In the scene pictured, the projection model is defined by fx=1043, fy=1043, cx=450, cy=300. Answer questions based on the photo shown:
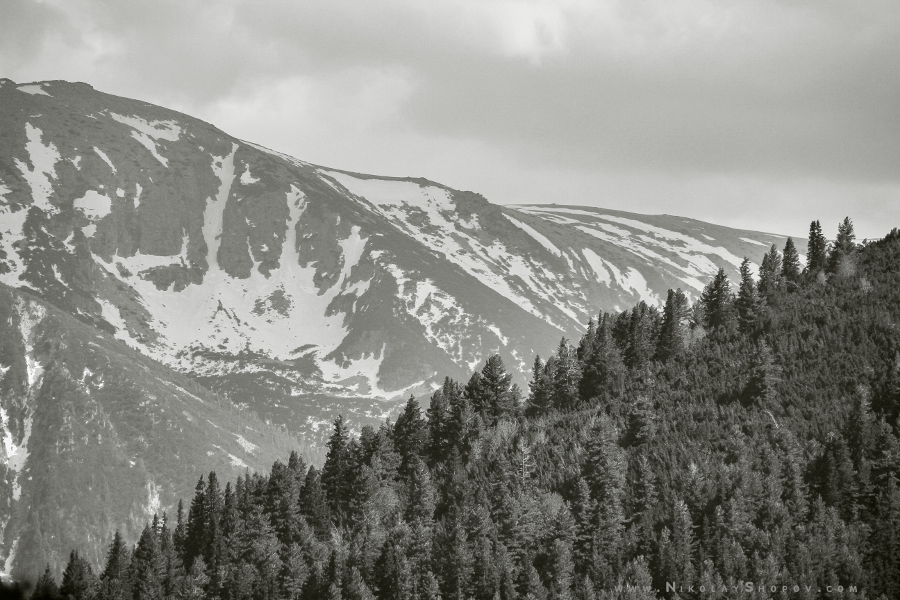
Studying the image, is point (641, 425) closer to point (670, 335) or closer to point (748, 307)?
point (670, 335)

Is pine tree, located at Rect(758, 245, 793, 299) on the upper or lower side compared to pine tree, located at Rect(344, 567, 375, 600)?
upper

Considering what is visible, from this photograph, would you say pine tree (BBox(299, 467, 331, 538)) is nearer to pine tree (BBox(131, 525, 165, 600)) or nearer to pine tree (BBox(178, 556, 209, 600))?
pine tree (BBox(178, 556, 209, 600))

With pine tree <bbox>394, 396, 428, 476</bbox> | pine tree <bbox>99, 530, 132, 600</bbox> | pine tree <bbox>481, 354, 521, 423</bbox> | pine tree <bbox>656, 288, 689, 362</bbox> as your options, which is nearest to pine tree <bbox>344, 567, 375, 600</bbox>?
pine tree <bbox>394, 396, 428, 476</bbox>


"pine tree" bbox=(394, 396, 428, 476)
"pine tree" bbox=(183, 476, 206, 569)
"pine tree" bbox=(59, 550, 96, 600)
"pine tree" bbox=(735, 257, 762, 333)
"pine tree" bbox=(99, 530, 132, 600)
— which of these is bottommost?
"pine tree" bbox=(59, 550, 96, 600)

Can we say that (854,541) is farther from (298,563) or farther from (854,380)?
(298,563)

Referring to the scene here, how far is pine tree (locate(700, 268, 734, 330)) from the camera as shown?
162875 mm

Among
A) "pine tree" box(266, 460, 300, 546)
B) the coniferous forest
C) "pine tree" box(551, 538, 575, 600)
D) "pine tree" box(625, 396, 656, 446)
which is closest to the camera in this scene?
"pine tree" box(551, 538, 575, 600)

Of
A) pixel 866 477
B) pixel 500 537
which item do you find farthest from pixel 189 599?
pixel 866 477

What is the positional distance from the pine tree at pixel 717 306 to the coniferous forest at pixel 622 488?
0.41 metres

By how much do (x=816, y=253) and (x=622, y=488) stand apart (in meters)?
80.9

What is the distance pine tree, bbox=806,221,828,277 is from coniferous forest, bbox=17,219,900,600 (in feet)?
32.2

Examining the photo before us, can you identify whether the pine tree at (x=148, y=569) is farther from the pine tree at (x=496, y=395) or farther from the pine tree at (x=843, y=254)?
the pine tree at (x=843, y=254)

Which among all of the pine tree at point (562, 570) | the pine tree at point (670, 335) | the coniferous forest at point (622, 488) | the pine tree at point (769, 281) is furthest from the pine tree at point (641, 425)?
the pine tree at point (769, 281)

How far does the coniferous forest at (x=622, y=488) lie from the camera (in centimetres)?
10519
